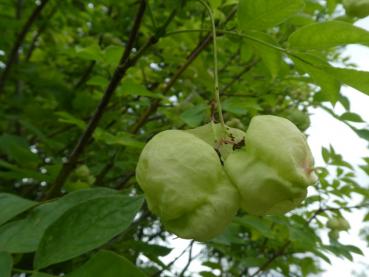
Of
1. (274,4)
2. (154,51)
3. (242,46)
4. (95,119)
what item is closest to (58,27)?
(154,51)

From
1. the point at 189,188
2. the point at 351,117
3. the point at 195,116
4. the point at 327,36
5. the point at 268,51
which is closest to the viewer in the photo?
the point at 189,188

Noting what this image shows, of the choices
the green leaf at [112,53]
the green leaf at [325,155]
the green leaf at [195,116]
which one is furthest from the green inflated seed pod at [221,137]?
the green leaf at [325,155]

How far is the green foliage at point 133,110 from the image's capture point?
109cm

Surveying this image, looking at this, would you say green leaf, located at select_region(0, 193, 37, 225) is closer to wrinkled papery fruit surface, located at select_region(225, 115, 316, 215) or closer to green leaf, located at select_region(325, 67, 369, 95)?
wrinkled papery fruit surface, located at select_region(225, 115, 316, 215)

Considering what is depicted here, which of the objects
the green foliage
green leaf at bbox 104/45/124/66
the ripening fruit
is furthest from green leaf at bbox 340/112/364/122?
green leaf at bbox 104/45/124/66

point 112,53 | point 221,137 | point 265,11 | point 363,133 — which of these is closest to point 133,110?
point 112,53

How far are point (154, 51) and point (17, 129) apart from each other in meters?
1.06

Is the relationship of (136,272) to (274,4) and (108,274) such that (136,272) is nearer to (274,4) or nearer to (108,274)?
(108,274)

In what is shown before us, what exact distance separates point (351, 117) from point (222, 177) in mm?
1299

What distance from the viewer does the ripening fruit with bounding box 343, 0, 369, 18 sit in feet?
5.65

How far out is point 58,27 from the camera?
3.71 m

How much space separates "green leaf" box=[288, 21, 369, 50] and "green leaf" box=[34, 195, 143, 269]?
65cm

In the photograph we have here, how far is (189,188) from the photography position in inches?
37.9

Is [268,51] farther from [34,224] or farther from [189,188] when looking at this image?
[34,224]
